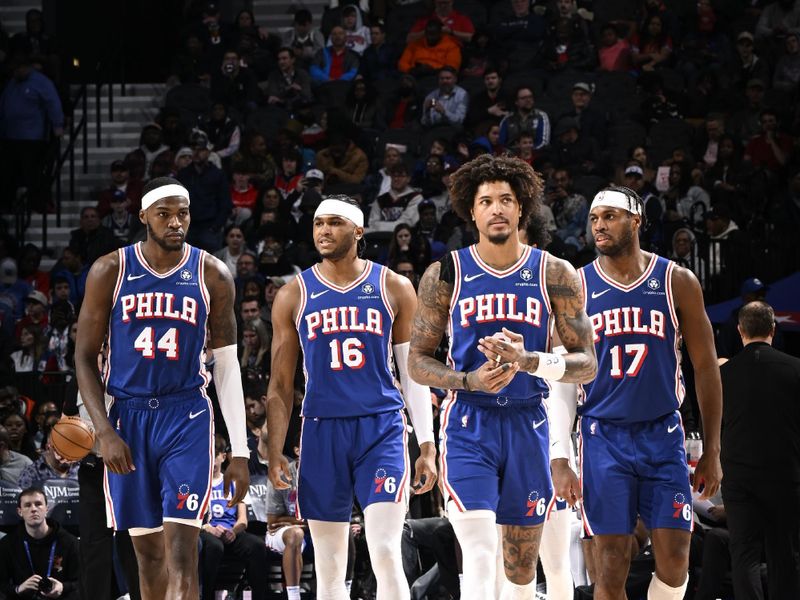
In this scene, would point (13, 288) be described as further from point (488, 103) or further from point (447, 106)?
point (488, 103)

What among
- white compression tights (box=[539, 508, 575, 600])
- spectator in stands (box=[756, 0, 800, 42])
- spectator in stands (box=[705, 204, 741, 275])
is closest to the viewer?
white compression tights (box=[539, 508, 575, 600])

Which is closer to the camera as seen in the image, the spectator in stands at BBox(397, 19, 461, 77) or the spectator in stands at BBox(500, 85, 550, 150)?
the spectator in stands at BBox(500, 85, 550, 150)

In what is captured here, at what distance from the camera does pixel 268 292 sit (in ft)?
44.6

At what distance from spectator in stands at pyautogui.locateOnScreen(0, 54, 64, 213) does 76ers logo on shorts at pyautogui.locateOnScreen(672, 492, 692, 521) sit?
1197cm

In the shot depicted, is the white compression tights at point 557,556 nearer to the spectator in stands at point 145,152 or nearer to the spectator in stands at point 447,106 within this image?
the spectator in stands at point 447,106

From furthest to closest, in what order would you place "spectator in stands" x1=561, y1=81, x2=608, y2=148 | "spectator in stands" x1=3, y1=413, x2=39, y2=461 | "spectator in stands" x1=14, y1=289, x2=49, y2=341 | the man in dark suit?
"spectator in stands" x1=561, y1=81, x2=608, y2=148, "spectator in stands" x1=14, y1=289, x2=49, y2=341, "spectator in stands" x1=3, y1=413, x2=39, y2=461, the man in dark suit

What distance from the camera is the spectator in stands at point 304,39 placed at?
18.3m

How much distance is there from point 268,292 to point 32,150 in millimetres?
5290

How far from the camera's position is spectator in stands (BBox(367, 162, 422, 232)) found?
1513 centimetres

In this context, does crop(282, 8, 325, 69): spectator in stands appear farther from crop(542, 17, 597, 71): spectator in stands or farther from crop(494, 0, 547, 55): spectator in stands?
crop(542, 17, 597, 71): spectator in stands

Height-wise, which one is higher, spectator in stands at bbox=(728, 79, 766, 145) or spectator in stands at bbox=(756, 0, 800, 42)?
spectator in stands at bbox=(756, 0, 800, 42)

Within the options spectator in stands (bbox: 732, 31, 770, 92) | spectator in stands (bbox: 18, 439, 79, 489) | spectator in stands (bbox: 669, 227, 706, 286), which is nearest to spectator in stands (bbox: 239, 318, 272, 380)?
spectator in stands (bbox: 18, 439, 79, 489)

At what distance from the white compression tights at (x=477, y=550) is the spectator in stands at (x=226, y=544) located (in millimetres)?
4703

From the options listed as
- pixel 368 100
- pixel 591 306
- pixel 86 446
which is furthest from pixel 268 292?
pixel 591 306
